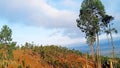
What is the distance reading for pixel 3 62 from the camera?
259 feet

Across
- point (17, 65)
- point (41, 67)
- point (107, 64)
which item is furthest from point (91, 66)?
point (17, 65)

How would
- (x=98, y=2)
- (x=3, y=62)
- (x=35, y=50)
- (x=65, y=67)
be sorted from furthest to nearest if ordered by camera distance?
(x=35, y=50) < (x=65, y=67) < (x=3, y=62) < (x=98, y=2)

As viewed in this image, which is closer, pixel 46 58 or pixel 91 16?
pixel 91 16

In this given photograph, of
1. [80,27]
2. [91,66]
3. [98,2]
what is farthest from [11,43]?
[91,66]

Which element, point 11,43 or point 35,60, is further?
point 35,60

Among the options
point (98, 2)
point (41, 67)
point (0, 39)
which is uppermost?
point (98, 2)

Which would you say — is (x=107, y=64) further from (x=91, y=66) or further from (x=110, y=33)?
(x=110, y=33)

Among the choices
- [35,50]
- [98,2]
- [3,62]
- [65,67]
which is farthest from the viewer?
[35,50]

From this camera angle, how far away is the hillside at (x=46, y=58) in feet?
286

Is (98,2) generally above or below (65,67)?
above

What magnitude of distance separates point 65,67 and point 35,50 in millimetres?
13862

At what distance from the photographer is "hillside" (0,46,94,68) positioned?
87025 mm

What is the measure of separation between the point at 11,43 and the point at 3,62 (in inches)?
278

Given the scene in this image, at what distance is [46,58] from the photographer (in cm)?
9462
